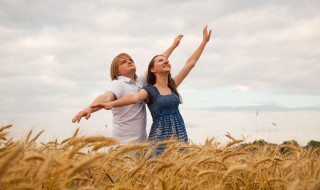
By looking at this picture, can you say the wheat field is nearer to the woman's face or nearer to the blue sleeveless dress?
the blue sleeveless dress

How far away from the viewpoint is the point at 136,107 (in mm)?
4953

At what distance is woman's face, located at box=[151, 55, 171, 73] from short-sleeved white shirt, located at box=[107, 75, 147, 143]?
424 millimetres

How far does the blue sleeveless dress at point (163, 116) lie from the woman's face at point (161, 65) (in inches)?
10.7

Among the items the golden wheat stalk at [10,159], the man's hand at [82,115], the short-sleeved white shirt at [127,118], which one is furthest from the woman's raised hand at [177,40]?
the golden wheat stalk at [10,159]

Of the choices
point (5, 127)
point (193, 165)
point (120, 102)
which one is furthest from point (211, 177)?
point (120, 102)

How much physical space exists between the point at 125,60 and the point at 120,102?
964mm

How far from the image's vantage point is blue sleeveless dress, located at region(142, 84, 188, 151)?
15.7ft

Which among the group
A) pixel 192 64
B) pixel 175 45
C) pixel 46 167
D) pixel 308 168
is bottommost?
pixel 308 168

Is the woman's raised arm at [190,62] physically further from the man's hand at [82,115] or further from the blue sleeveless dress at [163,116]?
the man's hand at [82,115]

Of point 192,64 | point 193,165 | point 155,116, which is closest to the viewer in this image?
point 193,165

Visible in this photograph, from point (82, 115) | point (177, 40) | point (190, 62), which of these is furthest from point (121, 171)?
point (177, 40)

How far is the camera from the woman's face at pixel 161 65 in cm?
496

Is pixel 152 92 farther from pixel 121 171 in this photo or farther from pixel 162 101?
pixel 121 171

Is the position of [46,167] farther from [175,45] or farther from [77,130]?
[175,45]
